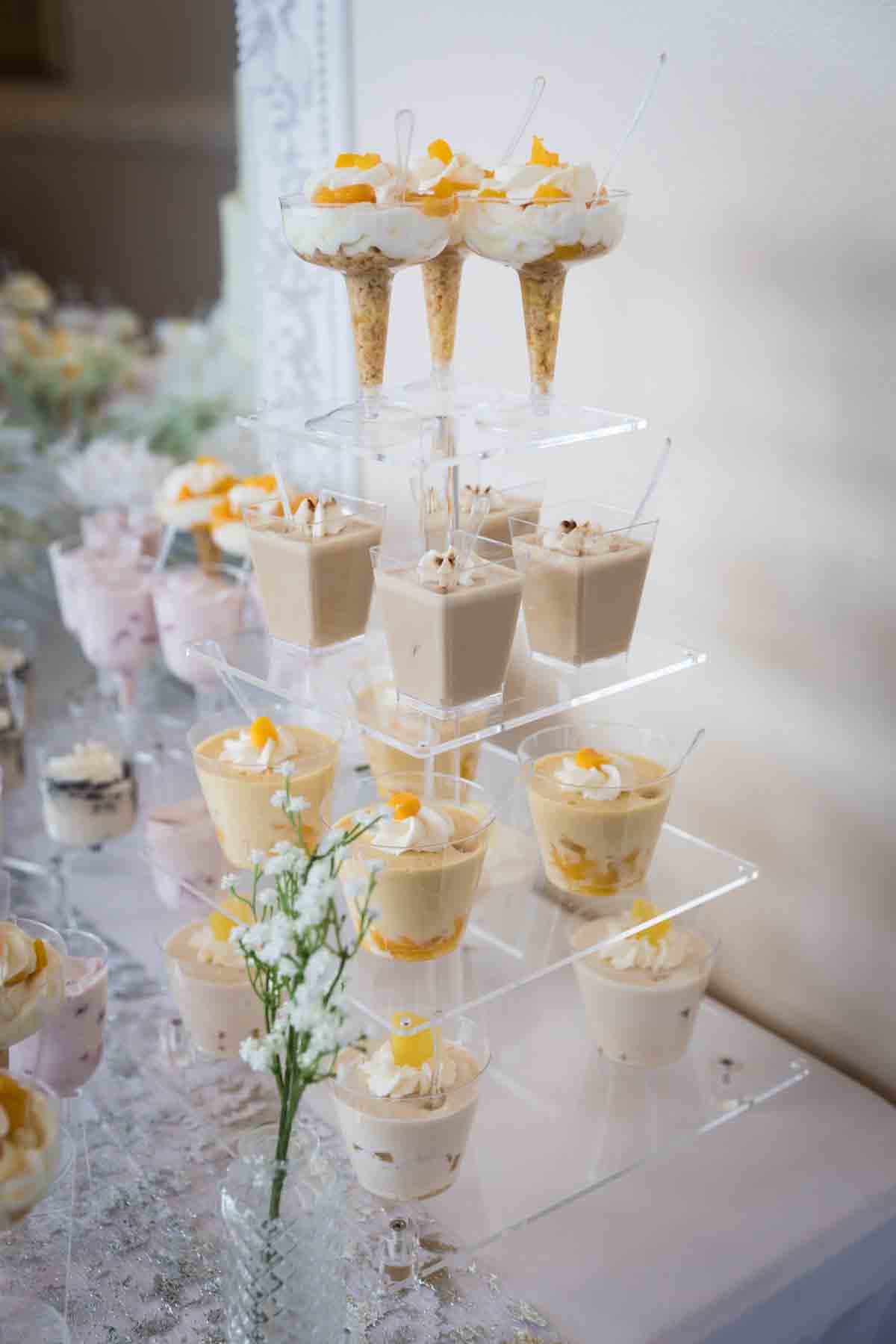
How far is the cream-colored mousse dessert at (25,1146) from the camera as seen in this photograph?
Result: 1.12m

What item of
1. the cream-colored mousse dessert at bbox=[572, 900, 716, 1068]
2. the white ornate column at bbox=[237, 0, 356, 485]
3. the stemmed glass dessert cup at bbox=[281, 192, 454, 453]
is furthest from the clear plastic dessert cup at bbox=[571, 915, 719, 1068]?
the white ornate column at bbox=[237, 0, 356, 485]

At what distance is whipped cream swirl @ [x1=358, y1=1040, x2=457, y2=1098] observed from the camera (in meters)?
1.50

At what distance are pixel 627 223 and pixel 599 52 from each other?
211mm

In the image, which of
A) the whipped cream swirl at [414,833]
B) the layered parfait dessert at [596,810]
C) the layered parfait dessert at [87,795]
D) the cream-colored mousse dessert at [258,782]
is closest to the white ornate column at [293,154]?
the layered parfait dessert at [87,795]

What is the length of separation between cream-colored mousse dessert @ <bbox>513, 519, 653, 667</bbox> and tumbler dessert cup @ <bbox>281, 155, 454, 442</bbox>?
0.66ft

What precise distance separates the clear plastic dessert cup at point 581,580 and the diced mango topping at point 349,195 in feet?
1.23

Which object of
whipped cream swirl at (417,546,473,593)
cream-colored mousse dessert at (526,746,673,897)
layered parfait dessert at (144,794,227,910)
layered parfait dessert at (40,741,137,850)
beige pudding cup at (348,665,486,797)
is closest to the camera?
whipped cream swirl at (417,546,473,593)

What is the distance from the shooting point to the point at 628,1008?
5.77ft

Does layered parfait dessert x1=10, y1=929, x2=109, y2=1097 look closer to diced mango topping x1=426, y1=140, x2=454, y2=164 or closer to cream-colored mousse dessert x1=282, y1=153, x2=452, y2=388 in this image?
cream-colored mousse dessert x1=282, y1=153, x2=452, y2=388

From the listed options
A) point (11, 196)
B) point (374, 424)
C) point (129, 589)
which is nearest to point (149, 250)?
point (11, 196)

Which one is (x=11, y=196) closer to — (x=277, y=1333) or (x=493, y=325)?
(x=493, y=325)

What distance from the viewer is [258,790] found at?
5.36 ft

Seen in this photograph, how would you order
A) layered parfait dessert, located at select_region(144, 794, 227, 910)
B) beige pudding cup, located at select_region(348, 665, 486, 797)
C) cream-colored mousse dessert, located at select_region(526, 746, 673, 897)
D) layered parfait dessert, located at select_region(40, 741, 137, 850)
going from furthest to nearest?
1. layered parfait dessert, located at select_region(40, 741, 137, 850)
2. layered parfait dessert, located at select_region(144, 794, 227, 910)
3. cream-colored mousse dessert, located at select_region(526, 746, 673, 897)
4. beige pudding cup, located at select_region(348, 665, 486, 797)

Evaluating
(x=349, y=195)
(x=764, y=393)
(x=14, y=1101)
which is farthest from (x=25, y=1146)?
(x=764, y=393)
